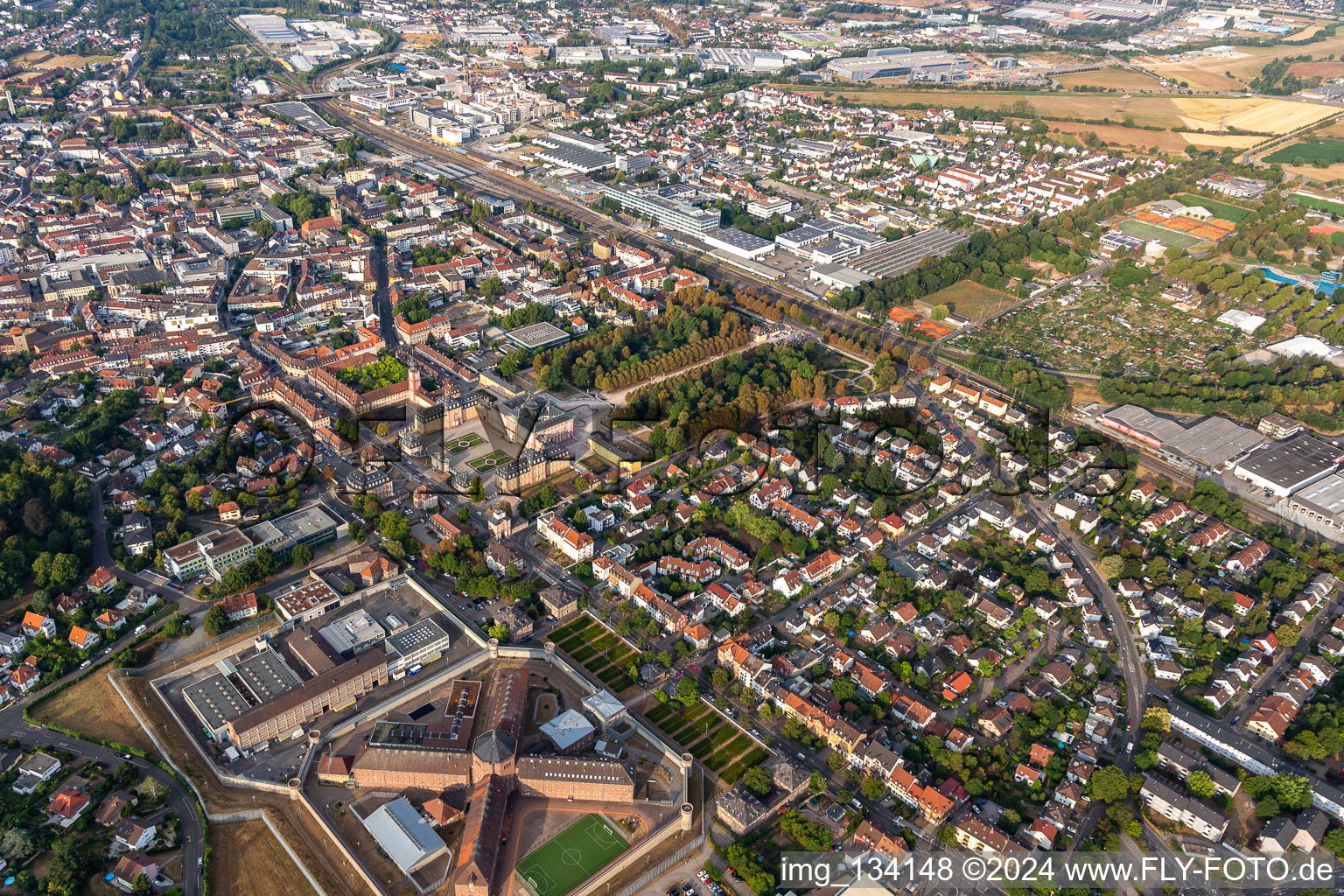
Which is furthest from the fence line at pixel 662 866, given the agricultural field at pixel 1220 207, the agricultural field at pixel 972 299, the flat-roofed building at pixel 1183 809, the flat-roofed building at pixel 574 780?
the agricultural field at pixel 1220 207

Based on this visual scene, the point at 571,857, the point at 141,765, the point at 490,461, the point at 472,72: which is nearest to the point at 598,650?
the point at 571,857

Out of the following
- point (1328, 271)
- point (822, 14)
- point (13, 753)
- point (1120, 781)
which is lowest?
point (13, 753)

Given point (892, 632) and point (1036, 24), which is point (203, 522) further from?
point (1036, 24)

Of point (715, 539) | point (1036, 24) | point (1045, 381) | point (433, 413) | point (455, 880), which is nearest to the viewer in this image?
point (455, 880)

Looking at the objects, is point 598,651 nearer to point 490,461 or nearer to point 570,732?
point 570,732

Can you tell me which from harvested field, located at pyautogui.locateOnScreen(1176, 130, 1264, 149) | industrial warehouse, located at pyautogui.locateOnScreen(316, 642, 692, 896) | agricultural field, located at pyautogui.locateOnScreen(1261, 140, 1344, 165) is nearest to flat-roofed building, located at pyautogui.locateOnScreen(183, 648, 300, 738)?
industrial warehouse, located at pyautogui.locateOnScreen(316, 642, 692, 896)

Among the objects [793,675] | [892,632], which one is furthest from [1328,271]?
[793,675]

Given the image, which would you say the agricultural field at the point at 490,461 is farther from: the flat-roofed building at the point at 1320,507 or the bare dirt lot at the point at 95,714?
the flat-roofed building at the point at 1320,507

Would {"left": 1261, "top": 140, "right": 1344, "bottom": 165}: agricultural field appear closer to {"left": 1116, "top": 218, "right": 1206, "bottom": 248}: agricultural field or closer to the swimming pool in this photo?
{"left": 1116, "top": 218, "right": 1206, "bottom": 248}: agricultural field
